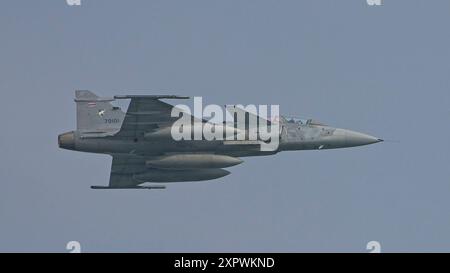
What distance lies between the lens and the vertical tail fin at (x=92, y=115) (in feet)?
134

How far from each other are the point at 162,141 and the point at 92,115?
2518 millimetres

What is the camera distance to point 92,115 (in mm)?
41094

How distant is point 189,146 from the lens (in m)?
40.9

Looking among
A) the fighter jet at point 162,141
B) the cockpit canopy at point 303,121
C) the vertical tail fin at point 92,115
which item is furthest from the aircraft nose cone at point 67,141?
the cockpit canopy at point 303,121

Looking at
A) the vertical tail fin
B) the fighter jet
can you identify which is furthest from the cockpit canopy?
the vertical tail fin

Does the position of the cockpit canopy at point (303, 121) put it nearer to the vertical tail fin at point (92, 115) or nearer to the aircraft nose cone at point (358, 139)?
the aircraft nose cone at point (358, 139)

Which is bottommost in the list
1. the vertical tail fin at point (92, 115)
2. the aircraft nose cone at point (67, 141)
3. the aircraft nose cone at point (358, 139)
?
the aircraft nose cone at point (67, 141)

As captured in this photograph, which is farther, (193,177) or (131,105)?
(193,177)

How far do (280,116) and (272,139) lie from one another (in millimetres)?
954

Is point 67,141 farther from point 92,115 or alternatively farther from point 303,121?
point 303,121

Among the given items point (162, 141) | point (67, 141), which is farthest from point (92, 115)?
point (162, 141)
